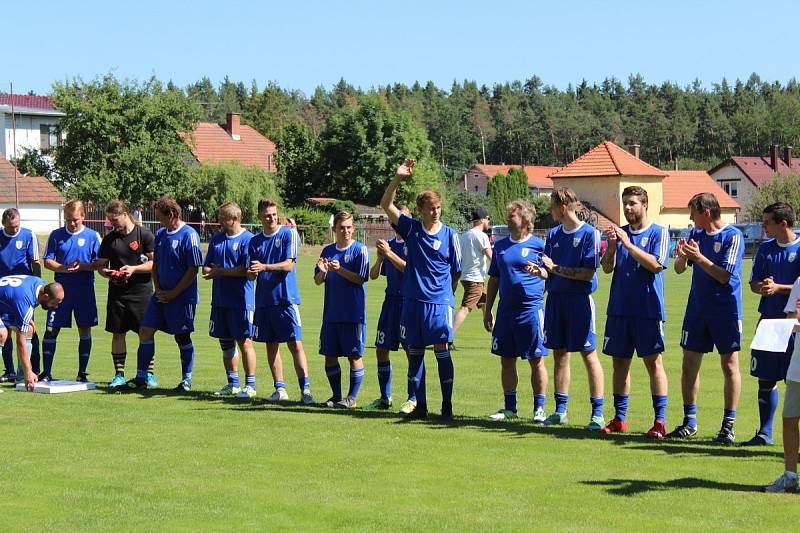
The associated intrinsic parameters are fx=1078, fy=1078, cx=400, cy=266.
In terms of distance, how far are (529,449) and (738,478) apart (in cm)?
185

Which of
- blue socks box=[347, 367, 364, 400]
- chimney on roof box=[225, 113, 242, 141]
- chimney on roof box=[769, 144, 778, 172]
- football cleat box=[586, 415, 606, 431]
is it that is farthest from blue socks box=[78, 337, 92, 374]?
chimney on roof box=[769, 144, 778, 172]

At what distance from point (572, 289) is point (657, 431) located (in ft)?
5.17

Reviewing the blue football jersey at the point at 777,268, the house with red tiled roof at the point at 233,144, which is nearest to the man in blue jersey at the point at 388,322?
the blue football jersey at the point at 777,268

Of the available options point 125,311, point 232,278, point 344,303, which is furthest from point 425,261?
point 125,311

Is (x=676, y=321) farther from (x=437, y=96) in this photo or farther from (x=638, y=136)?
(x=437, y=96)

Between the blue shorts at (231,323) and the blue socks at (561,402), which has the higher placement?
the blue shorts at (231,323)

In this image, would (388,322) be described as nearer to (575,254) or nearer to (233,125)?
(575,254)

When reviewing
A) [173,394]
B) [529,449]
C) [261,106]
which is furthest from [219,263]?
[261,106]

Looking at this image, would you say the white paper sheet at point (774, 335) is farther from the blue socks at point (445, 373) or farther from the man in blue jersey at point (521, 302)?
the blue socks at point (445, 373)

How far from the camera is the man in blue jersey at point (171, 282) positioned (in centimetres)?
1309

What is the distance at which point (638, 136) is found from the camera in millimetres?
171250

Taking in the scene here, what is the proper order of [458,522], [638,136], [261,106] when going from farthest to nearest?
[638,136] < [261,106] < [458,522]

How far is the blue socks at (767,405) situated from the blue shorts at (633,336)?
974 millimetres

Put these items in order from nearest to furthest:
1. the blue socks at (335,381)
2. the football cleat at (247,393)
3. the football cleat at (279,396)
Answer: the blue socks at (335,381)
the football cleat at (279,396)
the football cleat at (247,393)
